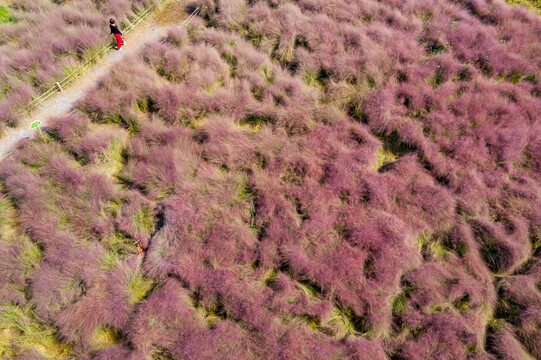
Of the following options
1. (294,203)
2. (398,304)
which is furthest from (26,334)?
(398,304)

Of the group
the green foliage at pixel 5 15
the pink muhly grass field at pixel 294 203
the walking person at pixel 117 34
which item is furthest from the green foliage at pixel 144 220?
the green foliage at pixel 5 15

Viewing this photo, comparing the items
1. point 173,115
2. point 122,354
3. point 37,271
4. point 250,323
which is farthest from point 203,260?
point 173,115

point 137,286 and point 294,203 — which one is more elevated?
point 294,203

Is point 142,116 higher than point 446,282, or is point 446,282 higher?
point 142,116

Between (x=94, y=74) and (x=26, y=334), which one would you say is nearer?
(x=26, y=334)

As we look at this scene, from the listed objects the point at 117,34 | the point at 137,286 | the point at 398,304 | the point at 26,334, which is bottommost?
the point at 26,334

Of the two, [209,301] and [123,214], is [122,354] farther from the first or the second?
[123,214]

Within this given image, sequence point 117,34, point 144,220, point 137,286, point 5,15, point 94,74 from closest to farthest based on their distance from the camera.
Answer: point 137,286 < point 144,220 < point 94,74 < point 117,34 < point 5,15

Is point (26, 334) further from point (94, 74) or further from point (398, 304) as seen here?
point (94, 74)
